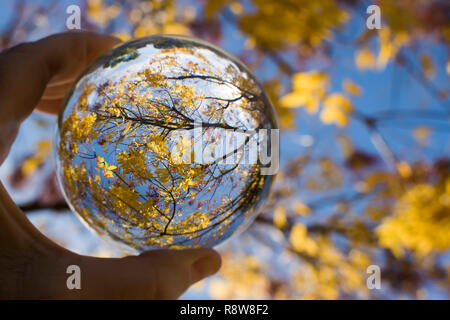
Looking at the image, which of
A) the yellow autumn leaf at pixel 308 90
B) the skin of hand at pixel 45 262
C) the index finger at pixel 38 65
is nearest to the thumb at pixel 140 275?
the skin of hand at pixel 45 262

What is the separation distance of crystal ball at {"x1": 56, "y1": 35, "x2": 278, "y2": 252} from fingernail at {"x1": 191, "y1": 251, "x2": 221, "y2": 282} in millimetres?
113

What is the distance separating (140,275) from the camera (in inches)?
34.2

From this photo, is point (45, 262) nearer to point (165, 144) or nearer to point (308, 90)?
point (165, 144)

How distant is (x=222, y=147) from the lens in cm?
74

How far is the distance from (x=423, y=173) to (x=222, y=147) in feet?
9.55

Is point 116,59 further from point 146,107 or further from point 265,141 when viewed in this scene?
point 265,141

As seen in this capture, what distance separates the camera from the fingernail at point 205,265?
40.2 inches

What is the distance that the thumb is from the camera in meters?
0.84

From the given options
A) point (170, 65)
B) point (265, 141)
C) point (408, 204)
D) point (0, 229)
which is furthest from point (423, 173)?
point (0, 229)

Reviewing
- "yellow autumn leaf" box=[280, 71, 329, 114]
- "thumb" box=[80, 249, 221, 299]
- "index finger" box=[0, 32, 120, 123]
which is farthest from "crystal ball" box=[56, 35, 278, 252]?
"yellow autumn leaf" box=[280, 71, 329, 114]

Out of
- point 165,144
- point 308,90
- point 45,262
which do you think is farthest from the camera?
point 308,90

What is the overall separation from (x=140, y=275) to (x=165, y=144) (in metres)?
0.40

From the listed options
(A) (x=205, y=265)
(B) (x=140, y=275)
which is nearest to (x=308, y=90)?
(A) (x=205, y=265)

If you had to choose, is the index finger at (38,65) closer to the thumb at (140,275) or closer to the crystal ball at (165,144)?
the crystal ball at (165,144)
